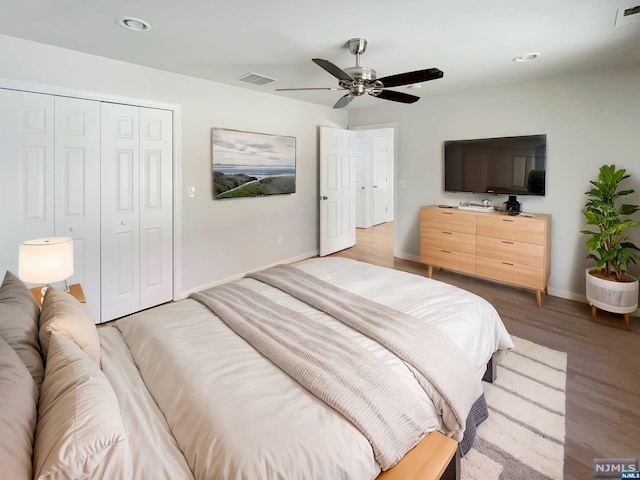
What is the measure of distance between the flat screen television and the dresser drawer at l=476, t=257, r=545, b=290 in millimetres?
846

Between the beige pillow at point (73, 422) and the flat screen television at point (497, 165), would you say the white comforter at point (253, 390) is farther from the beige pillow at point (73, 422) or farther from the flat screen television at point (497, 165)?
the flat screen television at point (497, 165)

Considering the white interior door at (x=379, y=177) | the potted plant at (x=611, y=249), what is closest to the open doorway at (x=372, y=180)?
the white interior door at (x=379, y=177)

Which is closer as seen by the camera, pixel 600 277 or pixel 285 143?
A: pixel 600 277

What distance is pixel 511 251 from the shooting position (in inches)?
146

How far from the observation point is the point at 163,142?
3.48m

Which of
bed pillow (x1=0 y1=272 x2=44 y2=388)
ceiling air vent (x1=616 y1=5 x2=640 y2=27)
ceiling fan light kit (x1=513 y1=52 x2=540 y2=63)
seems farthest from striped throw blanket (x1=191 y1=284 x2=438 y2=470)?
ceiling fan light kit (x1=513 y1=52 x2=540 y2=63)

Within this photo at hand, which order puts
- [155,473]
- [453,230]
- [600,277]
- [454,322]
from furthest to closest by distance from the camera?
1. [453,230]
2. [600,277]
3. [454,322]
4. [155,473]

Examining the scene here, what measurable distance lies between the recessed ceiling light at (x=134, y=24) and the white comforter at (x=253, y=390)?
75.4 inches

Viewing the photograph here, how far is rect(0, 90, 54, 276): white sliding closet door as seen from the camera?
2.62 metres

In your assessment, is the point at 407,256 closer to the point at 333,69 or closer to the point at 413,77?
the point at 413,77

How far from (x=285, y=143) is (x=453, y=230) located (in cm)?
243

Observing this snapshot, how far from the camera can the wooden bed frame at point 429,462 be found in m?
1.14

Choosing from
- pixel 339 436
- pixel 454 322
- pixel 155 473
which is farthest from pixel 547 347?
pixel 155 473

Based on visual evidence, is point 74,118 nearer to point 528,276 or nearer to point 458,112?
point 458,112
